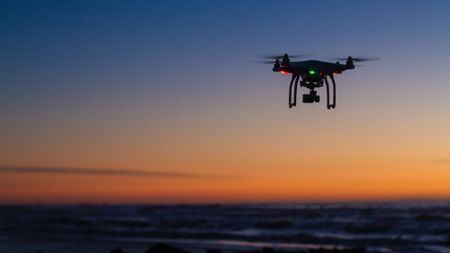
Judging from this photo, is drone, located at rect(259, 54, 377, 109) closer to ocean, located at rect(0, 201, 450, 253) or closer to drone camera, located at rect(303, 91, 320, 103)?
drone camera, located at rect(303, 91, 320, 103)

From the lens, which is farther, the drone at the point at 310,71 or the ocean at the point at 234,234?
the ocean at the point at 234,234

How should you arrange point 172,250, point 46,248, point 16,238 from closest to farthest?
point 172,250 < point 46,248 < point 16,238

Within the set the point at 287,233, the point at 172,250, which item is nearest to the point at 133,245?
the point at 287,233

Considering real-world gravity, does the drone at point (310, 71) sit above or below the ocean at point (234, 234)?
above

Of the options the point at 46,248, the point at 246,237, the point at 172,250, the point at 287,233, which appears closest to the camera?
the point at 172,250

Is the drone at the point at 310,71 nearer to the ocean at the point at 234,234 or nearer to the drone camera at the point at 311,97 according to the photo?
the drone camera at the point at 311,97

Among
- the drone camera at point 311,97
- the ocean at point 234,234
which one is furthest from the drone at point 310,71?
the ocean at point 234,234

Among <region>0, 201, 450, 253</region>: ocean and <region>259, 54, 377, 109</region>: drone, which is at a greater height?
<region>259, 54, 377, 109</region>: drone

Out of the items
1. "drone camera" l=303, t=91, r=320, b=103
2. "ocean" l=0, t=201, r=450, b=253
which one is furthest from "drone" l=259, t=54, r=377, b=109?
"ocean" l=0, t=201, r=450, b=253

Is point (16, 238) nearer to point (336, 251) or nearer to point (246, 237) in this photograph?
point (246, 237)

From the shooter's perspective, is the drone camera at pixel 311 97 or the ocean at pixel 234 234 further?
the ocean at pixel 234 234

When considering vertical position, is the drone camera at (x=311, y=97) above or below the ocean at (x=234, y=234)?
above
